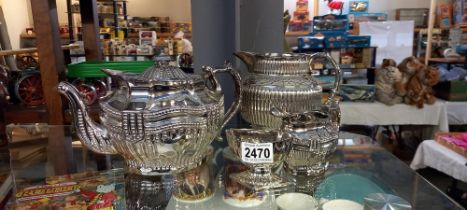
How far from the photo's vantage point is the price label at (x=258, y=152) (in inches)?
25.8

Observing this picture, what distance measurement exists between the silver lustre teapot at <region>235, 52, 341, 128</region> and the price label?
0.43ft

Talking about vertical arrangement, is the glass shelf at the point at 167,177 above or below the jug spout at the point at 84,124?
below

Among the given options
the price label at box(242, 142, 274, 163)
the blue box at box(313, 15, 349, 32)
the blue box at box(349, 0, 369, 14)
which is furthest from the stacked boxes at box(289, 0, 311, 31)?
the price label at box(242, 142, 274, 163)

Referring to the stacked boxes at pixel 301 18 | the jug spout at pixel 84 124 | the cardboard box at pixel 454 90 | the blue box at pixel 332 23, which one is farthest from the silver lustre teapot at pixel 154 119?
the stacked boxes at pixel 301 18

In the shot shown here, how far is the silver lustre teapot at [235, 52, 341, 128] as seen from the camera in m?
0.77

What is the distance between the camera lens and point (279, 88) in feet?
2.51

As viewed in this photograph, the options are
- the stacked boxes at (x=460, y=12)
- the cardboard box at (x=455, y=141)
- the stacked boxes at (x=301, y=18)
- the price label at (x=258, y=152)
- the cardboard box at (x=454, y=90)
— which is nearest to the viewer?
the price label at (x=258, y=152)

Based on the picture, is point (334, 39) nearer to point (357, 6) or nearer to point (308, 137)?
point (308, 137)

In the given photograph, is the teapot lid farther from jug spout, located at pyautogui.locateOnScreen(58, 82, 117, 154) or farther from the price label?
the price label

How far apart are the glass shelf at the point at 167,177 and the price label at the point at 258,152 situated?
69 millimetres

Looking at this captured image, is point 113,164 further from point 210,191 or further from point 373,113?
point 373,113

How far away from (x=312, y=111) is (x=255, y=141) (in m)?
0.15

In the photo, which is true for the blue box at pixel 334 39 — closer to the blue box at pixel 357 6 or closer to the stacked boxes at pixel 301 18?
the stacked boxes at pixel 301 18

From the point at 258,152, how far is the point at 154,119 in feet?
0.72
